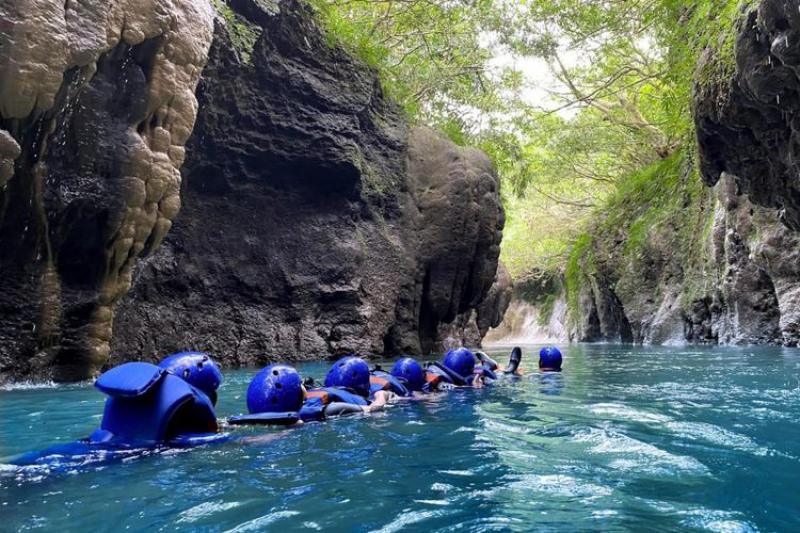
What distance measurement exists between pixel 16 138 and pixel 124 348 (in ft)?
16.2

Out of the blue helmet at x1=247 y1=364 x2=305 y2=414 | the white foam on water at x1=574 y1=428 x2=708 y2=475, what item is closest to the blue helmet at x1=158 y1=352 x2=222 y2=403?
the blue helmet at x1=247 y1=364 x2=305 y2=414

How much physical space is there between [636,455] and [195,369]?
125 inches

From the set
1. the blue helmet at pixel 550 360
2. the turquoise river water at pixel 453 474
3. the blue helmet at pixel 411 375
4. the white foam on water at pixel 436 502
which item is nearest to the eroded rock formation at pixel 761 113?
the turquoise river water at pixel 453 474

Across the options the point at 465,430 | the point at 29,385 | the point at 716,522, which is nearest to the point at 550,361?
the point at 465,430

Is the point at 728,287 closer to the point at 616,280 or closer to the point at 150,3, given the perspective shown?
the point at 616,280

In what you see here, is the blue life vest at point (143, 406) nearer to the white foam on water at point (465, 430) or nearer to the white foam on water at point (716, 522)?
the white foam on water at point (465, 430)

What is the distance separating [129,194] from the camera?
29.5 ft

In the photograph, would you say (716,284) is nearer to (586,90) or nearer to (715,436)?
(586,90)

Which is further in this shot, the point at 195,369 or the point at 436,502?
the point at 195,369

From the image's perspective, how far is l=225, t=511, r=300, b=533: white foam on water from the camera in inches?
99.8

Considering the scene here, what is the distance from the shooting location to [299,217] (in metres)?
14.9

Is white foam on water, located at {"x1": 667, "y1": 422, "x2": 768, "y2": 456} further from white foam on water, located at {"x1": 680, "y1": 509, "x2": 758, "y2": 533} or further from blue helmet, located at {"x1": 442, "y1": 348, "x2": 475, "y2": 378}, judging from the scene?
blue helmet, located at {"x1": 442, "y1": 348, "x2": 475, "y2": 378}

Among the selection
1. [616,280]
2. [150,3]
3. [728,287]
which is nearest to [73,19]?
[150,3]

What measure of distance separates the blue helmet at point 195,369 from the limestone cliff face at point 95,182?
4567mm
